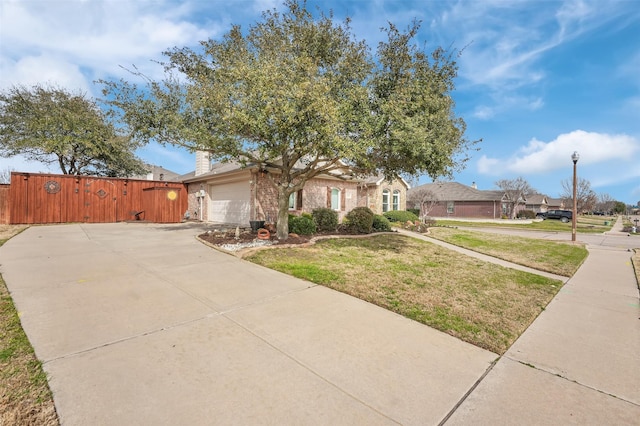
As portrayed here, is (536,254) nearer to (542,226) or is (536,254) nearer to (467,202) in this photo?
(542,226)

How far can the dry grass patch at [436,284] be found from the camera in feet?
12.8

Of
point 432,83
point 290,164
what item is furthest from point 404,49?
point 290,164

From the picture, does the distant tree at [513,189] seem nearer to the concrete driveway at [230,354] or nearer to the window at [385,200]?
the window at [385,200]

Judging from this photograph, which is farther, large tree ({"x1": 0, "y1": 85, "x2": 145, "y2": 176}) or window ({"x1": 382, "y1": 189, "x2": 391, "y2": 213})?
window ({"x1": 382, "y1": 189, "x2": 391, "y2": 213})

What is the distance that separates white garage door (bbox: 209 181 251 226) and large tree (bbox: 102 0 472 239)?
16.8 ft

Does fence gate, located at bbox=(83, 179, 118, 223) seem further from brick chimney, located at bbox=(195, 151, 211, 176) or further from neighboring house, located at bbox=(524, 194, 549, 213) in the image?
neighboring house, located at bbox=(524, 194, 549, 213)

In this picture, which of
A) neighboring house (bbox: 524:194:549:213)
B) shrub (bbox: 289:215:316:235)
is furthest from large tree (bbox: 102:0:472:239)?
neighboring house (bbox: 524:194:549:213)

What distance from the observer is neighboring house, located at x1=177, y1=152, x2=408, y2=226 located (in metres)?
13.6

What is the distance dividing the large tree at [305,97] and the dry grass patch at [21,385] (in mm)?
5423

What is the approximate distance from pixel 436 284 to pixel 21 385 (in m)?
5.79

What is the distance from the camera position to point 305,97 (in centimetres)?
666

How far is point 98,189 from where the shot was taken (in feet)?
53.8

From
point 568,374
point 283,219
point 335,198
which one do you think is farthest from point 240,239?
point 335,198

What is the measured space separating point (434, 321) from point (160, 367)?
3.28 meters
